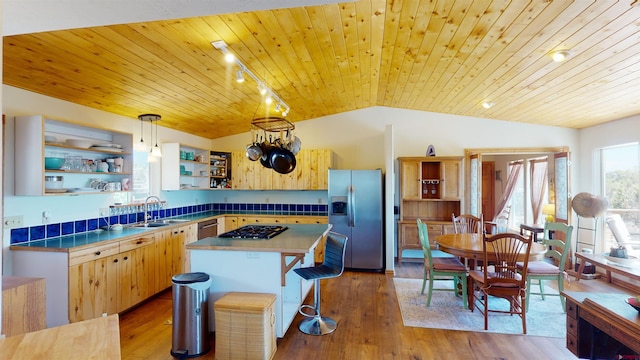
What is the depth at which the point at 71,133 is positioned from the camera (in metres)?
3.30

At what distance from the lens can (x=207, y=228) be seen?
195 inches

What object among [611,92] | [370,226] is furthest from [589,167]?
[370,226]

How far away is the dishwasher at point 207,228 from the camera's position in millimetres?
4763

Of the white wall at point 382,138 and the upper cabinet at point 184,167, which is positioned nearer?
the upper cabinet at point 184,167

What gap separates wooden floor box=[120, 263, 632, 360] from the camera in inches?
101

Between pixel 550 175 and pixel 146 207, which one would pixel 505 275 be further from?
pixel 146 207

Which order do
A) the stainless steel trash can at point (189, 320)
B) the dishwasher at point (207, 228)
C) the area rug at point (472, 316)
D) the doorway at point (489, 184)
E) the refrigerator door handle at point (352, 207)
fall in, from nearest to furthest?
the stainless steel trash can at point (189, 320) → the area rug at point (472, 316) → the dishwasher at point (207, 228) → the refrigerator door handle at point (352, 207) → the doorway at point (489, 184)

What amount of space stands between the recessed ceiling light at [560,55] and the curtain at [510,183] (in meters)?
4.92

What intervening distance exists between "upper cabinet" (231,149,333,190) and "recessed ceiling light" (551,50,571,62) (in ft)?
10.7

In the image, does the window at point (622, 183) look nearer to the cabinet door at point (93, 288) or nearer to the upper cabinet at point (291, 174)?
the upper cabinet at point (291, 174)

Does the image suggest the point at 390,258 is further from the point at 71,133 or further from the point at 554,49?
the point at 71,133

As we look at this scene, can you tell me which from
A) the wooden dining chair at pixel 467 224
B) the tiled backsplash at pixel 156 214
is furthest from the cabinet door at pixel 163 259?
the wooden dining chair at pixel 467 224

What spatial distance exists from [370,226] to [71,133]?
4002 mm

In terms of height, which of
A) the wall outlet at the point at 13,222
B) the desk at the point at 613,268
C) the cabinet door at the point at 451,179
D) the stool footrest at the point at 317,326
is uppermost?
the cabinet door at the point at 451,179
